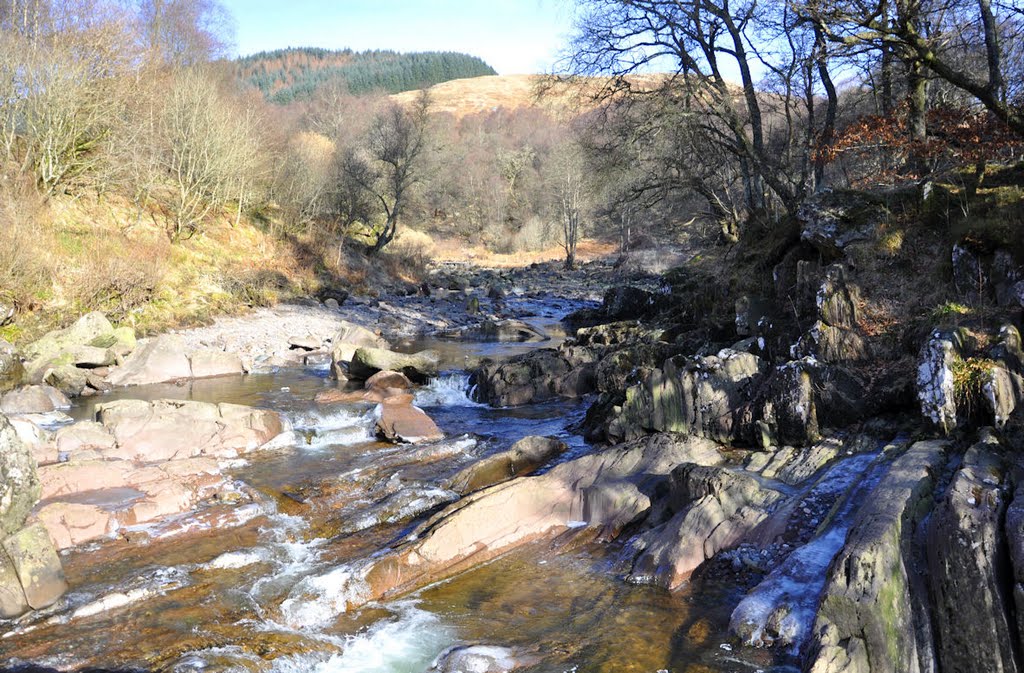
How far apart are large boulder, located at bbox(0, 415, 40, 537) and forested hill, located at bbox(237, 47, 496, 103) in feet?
318

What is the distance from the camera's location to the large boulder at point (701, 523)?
6.44 m

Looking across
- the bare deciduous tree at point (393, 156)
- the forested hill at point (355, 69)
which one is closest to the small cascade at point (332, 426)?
the bare deciduous tree at point (393, 156)

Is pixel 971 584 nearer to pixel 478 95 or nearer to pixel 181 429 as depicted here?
pixel 181 429

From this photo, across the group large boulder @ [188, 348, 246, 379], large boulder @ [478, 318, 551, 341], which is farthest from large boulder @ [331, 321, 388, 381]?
large boulder @ [478, 318, 551, 341]

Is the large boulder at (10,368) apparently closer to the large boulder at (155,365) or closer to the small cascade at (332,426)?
the large boulder at (155,365)

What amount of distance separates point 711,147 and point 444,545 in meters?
12.5

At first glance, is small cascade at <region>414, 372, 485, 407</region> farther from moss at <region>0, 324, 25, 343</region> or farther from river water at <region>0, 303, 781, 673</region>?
moss at <region>0, 324, 25, 343</region>

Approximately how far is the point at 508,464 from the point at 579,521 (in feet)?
6.20

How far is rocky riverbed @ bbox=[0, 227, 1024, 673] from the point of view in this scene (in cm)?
505

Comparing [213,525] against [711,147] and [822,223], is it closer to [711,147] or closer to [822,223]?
[822,223]

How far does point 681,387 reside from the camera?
9.60 meters

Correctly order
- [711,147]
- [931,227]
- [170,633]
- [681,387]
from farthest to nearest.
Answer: [711,147] → [931,227] → [681,387] → [170,633]

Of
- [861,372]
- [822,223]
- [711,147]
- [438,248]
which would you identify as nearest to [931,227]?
[822,223]

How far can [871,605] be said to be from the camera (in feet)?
15.5
